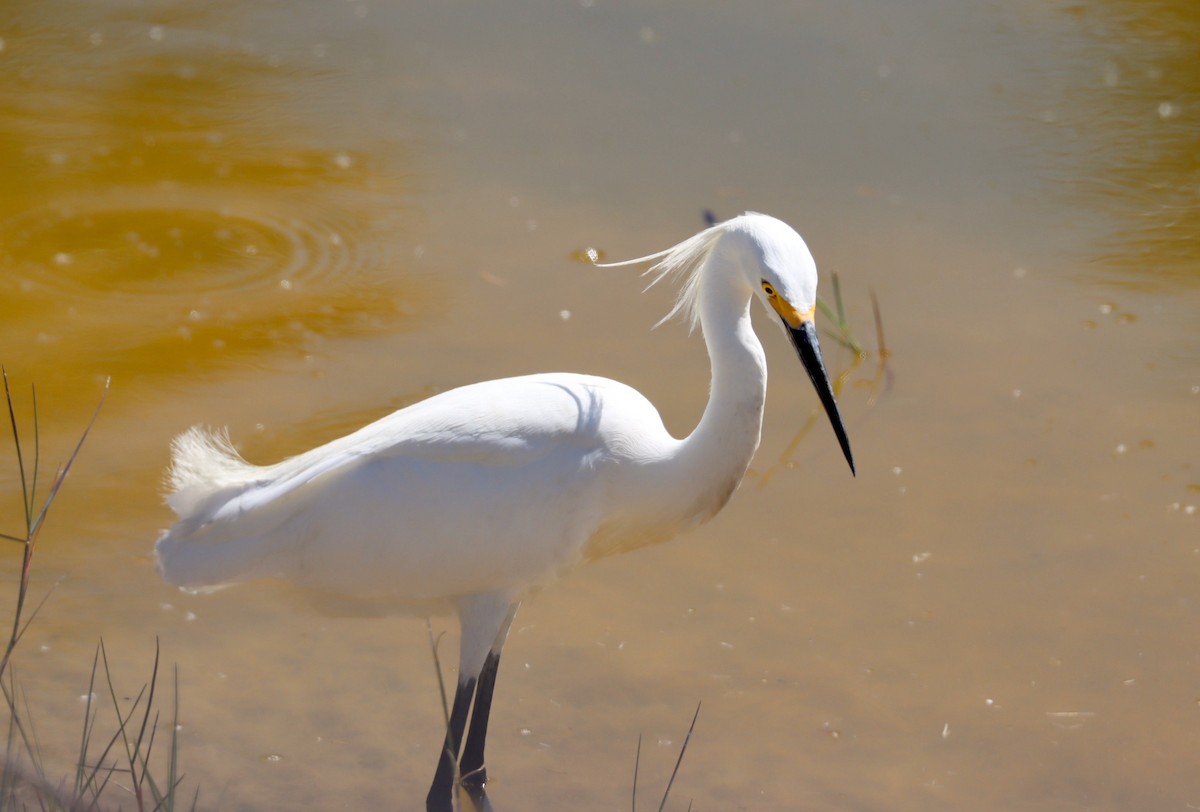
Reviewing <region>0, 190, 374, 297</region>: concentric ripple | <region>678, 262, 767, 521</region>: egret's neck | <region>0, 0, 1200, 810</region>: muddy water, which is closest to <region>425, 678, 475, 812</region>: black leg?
<region>0, 0, 1200, 810</region>: muddy water

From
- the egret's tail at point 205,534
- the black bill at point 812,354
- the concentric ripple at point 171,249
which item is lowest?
the concentric ripple at point 171,249

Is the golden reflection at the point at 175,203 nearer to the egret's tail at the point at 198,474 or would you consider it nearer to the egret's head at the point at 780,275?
the egret's tail at the point at 198,474

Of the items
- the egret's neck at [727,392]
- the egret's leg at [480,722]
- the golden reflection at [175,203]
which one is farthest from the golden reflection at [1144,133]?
the egret's leg at [480,722]

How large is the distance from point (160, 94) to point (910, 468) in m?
4.50

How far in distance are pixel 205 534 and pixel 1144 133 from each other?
549 cm

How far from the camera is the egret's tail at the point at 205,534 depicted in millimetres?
3102

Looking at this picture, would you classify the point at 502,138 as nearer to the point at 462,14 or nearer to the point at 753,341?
the point at 462,14

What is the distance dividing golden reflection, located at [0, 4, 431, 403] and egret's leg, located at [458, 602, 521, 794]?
237 centimetres

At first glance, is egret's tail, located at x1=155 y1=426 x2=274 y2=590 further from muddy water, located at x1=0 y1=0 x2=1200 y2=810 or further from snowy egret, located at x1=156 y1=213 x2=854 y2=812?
muddy water, located at x1=0 y1=0 x2=1200 y2=810

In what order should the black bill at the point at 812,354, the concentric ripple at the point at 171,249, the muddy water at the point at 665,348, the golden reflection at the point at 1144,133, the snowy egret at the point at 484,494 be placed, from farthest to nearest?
1. the golden reflection at the point at 1144,133
2. the concentric ripple at the point at 171,249
3. the muddy water at the point at 665,348
4. the snowy egret at the point at 484,494
5. the black bill at the point at 812,354

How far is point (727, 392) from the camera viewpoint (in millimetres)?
3105

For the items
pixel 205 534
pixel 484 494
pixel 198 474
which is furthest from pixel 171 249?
pixel 484 494

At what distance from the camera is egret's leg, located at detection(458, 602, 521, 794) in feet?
10.7

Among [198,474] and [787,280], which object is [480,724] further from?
[787,280]
